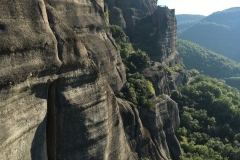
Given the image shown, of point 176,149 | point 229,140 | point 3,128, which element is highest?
point 3,128

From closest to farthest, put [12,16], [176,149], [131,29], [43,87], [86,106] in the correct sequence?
1. [12,16]
2. [43,87]
3. [86,106]
4. [176,149]
5. [131,29]

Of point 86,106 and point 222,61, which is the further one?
point 222,61

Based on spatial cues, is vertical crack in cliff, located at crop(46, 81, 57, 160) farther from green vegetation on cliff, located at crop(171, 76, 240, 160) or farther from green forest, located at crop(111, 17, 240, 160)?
green vegetation on cliff, located at crop(171, 76, 240, 160)

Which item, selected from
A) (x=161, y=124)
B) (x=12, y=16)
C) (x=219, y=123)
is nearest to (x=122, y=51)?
(x=161, y=124)

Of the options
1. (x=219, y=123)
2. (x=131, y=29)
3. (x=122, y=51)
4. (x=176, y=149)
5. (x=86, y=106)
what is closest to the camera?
(x=86, y=106)

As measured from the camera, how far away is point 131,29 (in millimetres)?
87812

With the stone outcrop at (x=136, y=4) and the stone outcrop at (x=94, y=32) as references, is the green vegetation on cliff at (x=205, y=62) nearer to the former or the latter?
the stone outcrop at (x=136, y=4)

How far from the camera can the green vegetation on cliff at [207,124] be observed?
4869 cm

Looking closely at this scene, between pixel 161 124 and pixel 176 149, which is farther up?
pixel 161 124

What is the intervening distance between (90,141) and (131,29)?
69819 mm

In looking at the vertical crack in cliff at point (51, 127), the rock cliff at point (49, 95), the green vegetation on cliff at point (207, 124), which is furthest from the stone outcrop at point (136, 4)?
the vertical crack in cliff at point (51, 127)

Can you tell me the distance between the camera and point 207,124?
60.4 meters

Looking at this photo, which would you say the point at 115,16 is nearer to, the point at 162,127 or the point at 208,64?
the point at 162,127

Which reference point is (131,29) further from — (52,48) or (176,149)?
(52,48)
